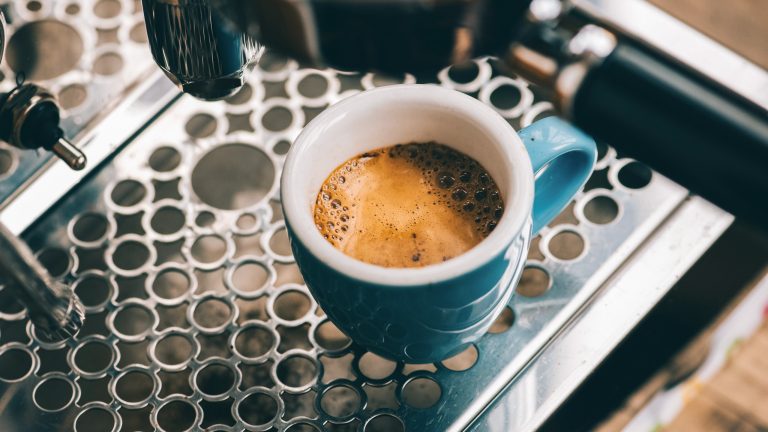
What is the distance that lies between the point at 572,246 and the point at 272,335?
156 mm

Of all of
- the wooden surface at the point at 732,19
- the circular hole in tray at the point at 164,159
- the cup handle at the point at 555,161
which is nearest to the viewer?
the cup handle at the point at 555,161

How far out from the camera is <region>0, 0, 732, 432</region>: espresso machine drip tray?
0.37m

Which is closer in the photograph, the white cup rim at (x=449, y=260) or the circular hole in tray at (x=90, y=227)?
the white cup rim at (x=449, y=260)

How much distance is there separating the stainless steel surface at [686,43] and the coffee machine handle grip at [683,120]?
227mm

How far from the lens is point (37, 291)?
299 mm

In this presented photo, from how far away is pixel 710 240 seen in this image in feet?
1.34

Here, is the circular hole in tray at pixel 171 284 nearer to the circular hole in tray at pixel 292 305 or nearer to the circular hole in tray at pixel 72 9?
the circular hole in tray at pixel 292 305

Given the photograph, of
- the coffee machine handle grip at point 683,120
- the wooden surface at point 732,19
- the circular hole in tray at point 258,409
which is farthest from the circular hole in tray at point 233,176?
the wooden surface at point 732,19

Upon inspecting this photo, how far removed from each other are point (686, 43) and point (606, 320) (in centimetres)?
16

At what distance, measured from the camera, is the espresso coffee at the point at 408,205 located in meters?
0.35

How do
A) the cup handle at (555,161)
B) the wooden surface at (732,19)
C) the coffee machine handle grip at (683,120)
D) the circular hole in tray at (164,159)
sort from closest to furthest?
the coffee machine handle grip at (683,120) < the cup handle at (555,161) < the circular hole in tray at (164,159) < the wooden surface at (732,19)

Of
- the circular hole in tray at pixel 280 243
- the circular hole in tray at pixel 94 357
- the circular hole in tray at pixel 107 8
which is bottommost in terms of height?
the circular hole in tray at pixel 94 357

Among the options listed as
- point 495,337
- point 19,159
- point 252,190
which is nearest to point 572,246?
point 495,337

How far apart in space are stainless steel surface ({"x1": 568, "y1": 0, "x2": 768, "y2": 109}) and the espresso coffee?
138 millimetres
